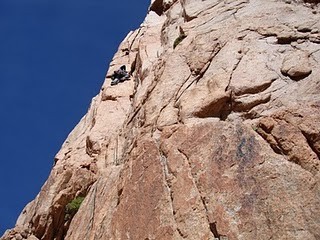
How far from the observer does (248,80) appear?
16375mm

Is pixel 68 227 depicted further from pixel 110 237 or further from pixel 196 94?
pixel 196 94

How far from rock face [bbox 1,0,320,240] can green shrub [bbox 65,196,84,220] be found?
30cm

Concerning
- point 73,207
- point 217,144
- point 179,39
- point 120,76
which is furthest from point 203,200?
point 120,76

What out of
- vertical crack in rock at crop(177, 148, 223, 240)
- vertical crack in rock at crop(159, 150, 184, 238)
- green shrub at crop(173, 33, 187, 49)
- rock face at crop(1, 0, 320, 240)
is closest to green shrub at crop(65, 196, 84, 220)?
rock face at crop(1, 0, 320, 240)

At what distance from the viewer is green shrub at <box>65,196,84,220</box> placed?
2208cm

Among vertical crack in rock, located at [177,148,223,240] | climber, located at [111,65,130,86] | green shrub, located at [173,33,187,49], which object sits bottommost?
vertical crack in rock, located at [177,148,223,240]

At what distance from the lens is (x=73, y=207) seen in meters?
22.2

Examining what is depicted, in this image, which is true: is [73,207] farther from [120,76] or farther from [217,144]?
[120,76]

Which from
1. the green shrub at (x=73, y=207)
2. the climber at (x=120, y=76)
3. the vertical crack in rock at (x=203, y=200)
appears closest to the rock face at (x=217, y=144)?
the vertical crack in rock at (x=203, y=200)

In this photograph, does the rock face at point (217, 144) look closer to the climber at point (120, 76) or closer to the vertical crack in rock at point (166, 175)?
the vertical crack in rock at point (166, 175)

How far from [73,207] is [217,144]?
9394 mm

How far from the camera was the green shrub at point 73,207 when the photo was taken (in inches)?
869

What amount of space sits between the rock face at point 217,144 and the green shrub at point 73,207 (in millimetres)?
301

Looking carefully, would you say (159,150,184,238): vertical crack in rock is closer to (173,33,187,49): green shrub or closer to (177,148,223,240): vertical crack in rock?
(177,148,223,240): vertical crack in rock
